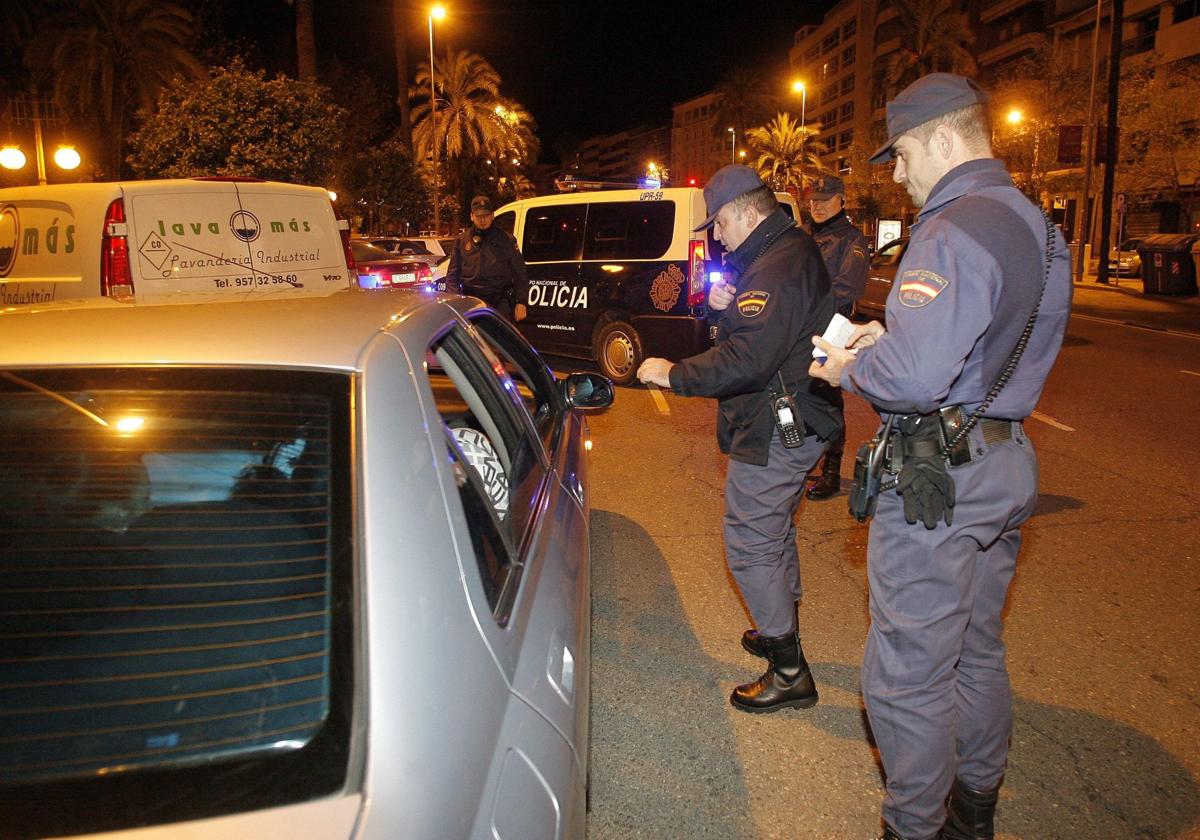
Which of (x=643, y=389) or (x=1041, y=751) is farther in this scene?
(x=643, y=389)

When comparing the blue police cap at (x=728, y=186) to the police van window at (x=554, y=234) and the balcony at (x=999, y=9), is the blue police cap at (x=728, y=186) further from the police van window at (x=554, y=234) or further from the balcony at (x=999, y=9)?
the balcony at (x=999, y=9)

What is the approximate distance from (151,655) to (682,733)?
2.22m

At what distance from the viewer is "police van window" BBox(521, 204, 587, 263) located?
32.3 ft

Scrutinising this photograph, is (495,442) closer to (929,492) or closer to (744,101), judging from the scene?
(929,492)

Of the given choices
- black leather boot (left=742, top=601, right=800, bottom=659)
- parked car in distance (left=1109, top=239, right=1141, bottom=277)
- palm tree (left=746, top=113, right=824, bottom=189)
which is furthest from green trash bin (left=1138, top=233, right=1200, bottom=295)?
palm tree (left=746, top=113, right=824, bottom=189)

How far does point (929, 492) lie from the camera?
212 centimetres

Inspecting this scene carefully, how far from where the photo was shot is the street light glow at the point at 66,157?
10.8 m

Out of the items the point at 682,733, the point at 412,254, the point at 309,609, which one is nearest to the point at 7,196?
the point at 682,733

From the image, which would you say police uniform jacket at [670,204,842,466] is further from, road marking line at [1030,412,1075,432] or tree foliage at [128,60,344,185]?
tree foliage at [128,60,344,185]

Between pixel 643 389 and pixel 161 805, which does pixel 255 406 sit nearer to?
pixel 161 805

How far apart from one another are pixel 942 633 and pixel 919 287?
0.86m

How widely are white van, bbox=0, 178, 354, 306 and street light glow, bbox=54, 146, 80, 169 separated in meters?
4.04

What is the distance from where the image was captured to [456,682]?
1.30 metres

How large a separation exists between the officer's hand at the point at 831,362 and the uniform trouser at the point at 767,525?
641 millimetres
